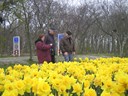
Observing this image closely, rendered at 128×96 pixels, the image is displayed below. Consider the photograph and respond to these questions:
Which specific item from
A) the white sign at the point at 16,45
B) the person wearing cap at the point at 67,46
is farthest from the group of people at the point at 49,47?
the white sign at the point at 16,45

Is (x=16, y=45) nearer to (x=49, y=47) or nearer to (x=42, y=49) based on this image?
(x=42, y=49)

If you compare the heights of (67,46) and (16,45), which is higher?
(16,45)

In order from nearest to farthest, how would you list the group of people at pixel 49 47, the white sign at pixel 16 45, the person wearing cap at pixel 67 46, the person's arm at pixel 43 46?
the person's arm at pixel 43 46
the group of people at pixel 49 47
the person wearing cap at pixel 67 46
the white sign at pixel 16 45

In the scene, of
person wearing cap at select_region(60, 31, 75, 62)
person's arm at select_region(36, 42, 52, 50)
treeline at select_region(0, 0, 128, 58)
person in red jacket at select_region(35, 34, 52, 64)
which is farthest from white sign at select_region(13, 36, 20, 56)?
person's arm at select_region(36, 42, 52, 50)

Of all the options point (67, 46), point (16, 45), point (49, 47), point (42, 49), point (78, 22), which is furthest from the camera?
point (78, 22)

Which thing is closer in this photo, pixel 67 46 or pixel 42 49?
pixel 42 49

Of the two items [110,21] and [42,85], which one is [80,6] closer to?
[110,21]

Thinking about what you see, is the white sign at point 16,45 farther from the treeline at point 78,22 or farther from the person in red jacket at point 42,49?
the person in red jacket at point 42,49

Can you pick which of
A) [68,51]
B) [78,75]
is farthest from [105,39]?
[78,75]

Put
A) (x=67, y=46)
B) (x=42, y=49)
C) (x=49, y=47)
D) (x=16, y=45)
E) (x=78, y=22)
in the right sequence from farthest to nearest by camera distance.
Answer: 1. (x=78, y=22)
2. (x=16, y=45)
3. (x=67, y=46)
4. (x=42, y=49)
5. (x=49, y=47)

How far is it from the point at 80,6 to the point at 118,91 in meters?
47.0

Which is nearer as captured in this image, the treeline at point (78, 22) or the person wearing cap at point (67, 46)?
the person wearing cap at point (67, 46)

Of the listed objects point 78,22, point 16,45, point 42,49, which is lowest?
point 42,49

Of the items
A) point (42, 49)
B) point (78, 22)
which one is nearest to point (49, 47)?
point (42, 49)
